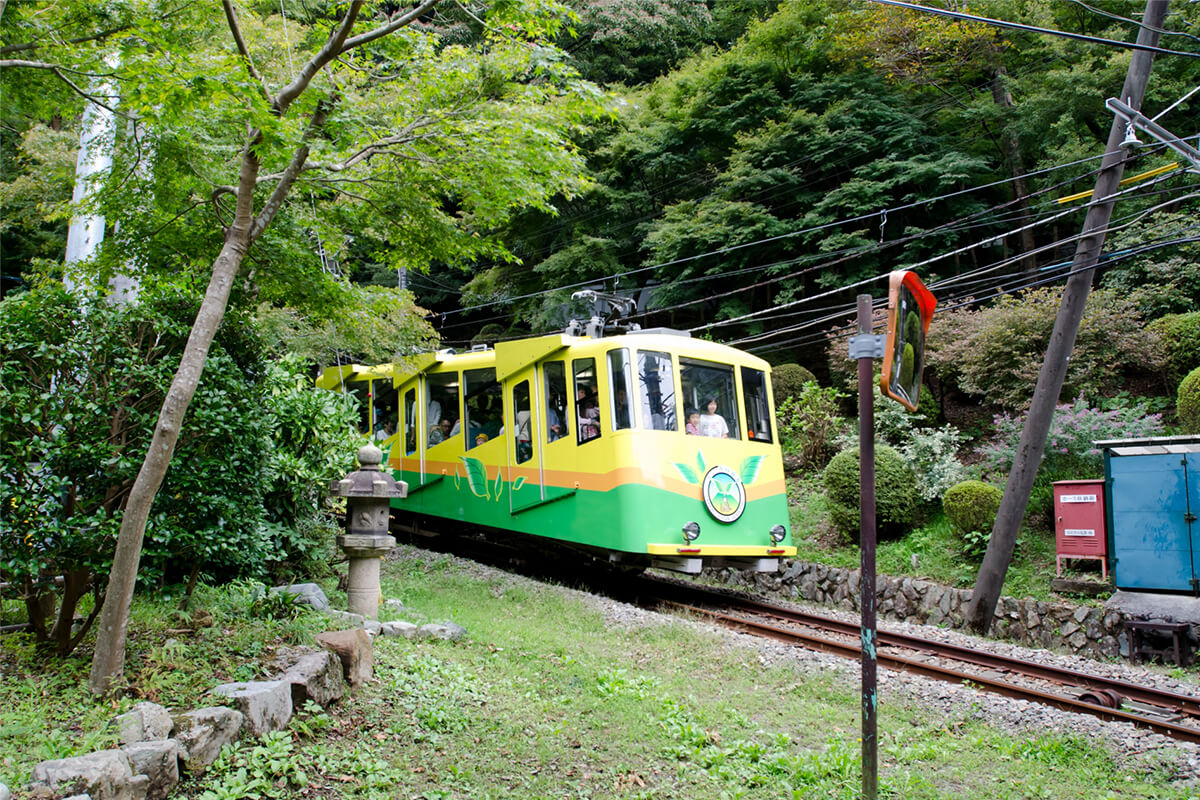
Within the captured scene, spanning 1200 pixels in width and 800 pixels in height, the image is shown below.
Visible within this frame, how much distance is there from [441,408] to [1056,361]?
316 inches

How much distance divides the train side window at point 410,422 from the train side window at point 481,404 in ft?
5.10

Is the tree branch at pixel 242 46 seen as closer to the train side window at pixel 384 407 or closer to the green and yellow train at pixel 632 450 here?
the green and yellow train at pixel 632 450

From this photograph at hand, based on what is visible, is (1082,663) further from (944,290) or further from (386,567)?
(944,290)

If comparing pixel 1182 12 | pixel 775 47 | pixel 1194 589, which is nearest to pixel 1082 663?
pixel 1194 589

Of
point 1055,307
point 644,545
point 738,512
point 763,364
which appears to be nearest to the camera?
point 644,545

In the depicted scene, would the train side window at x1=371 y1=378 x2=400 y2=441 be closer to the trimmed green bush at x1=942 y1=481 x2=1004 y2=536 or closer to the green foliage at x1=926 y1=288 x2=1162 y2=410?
the trimmed green bush at x1=942 y1=481 x2=1004 y2=536

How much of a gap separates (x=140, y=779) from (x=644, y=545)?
18.3 ft

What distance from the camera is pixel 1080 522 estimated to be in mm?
9797

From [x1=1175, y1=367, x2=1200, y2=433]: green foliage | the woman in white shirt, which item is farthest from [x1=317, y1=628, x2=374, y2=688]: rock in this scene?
[x1=1175, y1=367, x2=1200, y2=433]: green foliage

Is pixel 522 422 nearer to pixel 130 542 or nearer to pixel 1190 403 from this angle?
pixel 130 542

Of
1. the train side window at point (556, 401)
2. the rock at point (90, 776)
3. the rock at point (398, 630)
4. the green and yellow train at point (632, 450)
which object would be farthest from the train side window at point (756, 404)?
the rock at point (90, 776)

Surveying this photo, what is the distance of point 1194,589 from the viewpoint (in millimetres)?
8789

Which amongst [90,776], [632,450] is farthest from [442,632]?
[90,776]

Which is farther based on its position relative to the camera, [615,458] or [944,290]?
[944,290]
